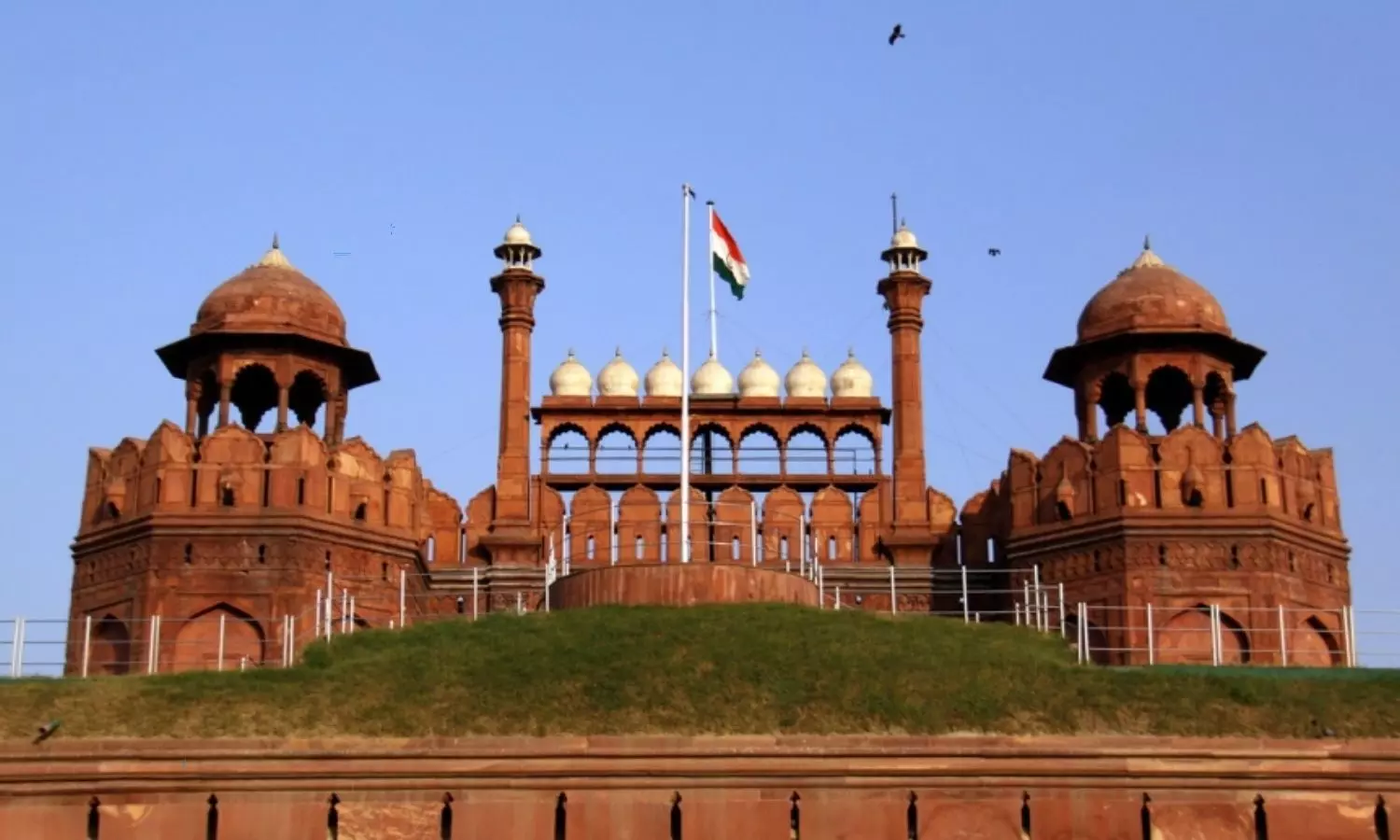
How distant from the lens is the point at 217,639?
32.9 m

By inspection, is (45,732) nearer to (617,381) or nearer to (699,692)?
(699,692)

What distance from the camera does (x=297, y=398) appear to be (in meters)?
39.1

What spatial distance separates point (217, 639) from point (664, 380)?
1210 cm

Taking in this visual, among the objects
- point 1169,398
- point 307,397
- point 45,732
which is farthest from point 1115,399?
point 45,732

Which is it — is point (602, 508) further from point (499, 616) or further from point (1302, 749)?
point (1302, 749)

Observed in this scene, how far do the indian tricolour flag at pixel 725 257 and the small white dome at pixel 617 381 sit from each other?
7.28 meters

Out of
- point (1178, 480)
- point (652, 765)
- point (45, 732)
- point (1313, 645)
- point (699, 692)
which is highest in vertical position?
point (1178, 480)

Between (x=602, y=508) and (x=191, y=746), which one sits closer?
(x=191, y=746)

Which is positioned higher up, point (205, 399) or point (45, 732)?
point (205, 399)

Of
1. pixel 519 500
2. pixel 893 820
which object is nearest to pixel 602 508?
pixel 519 500

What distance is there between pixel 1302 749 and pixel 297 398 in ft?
69.7

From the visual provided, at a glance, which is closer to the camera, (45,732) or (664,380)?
(45,732)

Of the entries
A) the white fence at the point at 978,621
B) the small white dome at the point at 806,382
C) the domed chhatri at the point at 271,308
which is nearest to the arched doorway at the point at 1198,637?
the white fence at the point at 978,621

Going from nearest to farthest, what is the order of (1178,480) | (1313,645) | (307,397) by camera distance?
(1313,645) → (1178,480) → (307,397)
